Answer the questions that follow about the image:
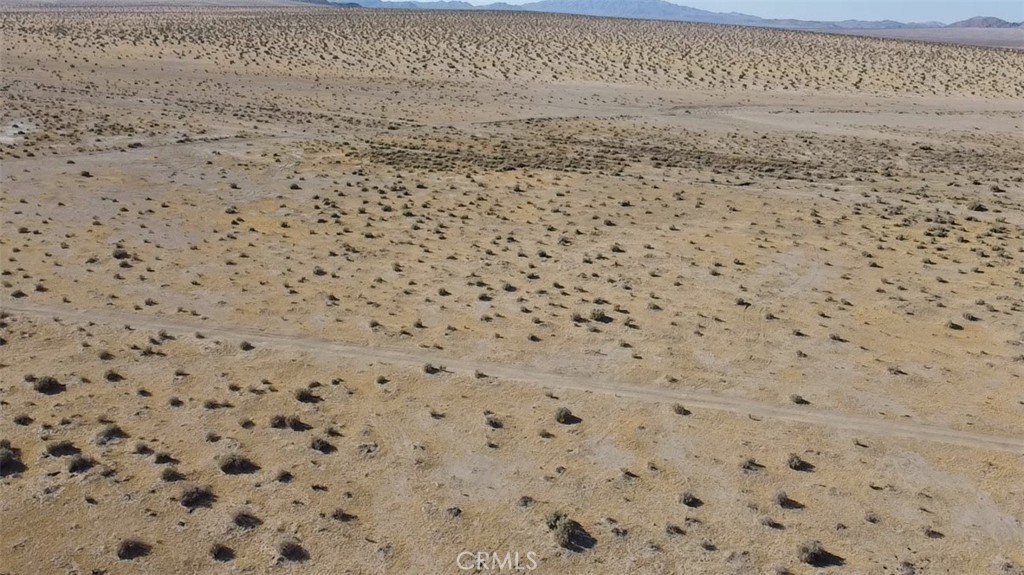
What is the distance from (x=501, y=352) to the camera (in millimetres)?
19062

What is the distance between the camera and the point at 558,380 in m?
17.8

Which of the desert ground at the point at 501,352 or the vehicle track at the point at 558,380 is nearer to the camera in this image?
the desert ground at the point at 501,352

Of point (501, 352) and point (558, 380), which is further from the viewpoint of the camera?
point (501, 352)

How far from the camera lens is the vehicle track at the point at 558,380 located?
1592 cm

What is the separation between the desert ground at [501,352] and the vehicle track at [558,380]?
79mm

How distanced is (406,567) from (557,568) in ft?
6.58

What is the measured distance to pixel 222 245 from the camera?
26.2 m

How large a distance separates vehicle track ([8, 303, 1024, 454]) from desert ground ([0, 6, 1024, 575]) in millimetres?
79

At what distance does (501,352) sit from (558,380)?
5.88ft

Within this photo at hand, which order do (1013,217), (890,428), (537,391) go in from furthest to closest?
(1013,217) < (537,391) < (890,428)

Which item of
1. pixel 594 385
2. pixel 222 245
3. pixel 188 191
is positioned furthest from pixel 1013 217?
pixel 188 191

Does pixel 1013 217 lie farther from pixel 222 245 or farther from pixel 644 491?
pixel 222 245

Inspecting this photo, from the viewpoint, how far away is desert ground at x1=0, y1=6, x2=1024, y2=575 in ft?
42.0

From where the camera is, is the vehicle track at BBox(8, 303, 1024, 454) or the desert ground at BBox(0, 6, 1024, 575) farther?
the vehicle track at BBox(8, 303, 1024, 454)
